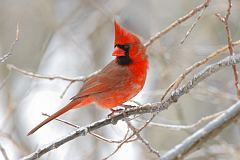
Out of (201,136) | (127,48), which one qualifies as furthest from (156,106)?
(127,48)

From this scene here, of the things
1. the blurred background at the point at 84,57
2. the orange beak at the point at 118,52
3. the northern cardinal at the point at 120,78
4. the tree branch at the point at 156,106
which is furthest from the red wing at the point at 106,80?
the blurred background at the point at 84,57

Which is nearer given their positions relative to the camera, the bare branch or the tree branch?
the bare branch

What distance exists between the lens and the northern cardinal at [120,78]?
11.0 ft

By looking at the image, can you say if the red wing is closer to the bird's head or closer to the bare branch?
the bird's head

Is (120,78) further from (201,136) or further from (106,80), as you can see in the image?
(201,136)

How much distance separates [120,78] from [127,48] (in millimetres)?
206

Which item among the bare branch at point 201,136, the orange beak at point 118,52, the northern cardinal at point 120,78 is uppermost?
the orange beak at point 118,52

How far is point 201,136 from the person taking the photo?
1465 millimetres

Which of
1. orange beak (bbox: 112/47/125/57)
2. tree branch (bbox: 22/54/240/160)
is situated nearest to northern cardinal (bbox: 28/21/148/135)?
orange beak (bbox: 112/47/125/57)

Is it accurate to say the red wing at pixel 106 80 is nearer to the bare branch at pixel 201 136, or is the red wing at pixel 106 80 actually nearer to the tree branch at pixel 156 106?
the tree branch at pixel 156 106

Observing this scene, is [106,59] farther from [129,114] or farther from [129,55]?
[129,114]

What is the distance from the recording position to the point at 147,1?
7.96 metres

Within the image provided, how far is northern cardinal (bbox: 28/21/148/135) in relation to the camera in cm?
336

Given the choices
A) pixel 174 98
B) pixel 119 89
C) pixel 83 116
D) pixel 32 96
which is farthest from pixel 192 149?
pixel 83 116
